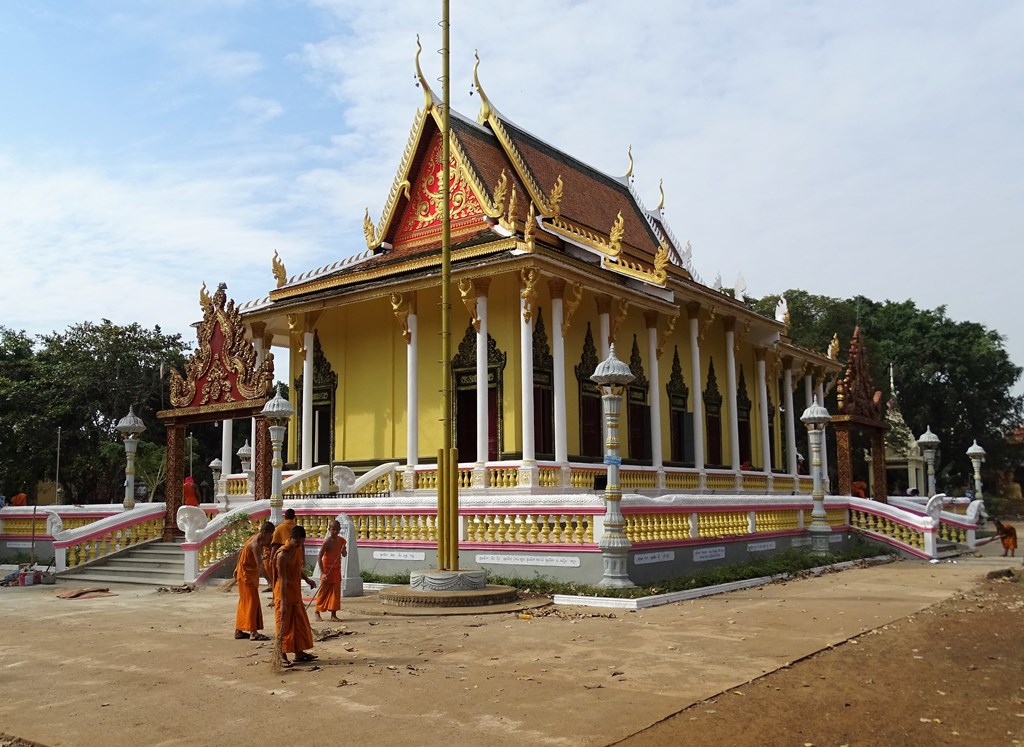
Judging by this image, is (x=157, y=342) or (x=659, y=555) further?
(x=157, y=342)

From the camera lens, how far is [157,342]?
32.4 m

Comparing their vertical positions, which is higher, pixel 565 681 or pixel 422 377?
pixel 422 377

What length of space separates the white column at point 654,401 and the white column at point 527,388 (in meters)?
3.77

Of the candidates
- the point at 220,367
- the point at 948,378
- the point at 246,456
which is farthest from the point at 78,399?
the point at 948,378

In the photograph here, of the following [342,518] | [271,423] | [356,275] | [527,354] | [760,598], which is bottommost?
[760,598]

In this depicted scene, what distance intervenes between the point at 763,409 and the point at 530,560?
557 inches

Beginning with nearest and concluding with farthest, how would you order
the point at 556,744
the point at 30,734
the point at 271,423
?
the point at 556,744 → the point at 30,734 → the point at 271,423

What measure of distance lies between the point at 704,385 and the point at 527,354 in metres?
7.85

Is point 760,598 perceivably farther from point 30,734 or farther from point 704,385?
point 704,385

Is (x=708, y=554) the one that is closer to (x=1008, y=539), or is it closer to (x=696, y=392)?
(x=696, y=392)

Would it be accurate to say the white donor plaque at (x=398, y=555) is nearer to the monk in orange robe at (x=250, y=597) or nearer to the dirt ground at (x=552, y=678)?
the dirt ground at (x=552, y=678)

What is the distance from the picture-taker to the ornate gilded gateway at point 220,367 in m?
16.1

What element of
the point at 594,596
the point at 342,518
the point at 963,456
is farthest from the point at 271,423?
the point at 963,456

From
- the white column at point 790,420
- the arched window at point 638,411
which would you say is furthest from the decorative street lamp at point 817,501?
the white column at point 790,420
